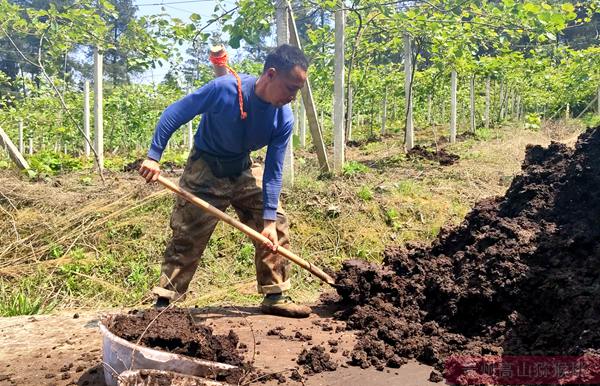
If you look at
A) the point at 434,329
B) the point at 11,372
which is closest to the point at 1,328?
the point at 11,372

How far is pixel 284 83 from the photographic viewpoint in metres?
3.64

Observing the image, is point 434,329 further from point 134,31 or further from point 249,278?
point 134,31

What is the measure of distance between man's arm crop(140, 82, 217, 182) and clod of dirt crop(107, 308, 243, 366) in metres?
1.03

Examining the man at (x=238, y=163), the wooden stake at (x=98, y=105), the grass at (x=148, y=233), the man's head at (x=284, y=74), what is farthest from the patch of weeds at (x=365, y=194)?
the wooden stake at (x=98, y=105)

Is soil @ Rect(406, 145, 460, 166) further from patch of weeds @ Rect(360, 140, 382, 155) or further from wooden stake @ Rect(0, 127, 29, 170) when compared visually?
wooden stake @ Rect(0, 127, 29, 170)

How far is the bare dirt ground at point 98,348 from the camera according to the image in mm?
3012

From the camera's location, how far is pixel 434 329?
3582 mm

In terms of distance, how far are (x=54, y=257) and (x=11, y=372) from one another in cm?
317

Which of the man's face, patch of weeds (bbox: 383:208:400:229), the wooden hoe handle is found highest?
the man's face

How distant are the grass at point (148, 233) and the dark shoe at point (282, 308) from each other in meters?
0.92

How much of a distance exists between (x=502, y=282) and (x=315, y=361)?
1.41 metres

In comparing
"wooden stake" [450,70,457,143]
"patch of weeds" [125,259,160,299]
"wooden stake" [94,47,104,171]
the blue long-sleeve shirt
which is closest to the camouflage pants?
the blue long-sleeve shirt

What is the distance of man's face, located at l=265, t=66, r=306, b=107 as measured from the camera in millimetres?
3615

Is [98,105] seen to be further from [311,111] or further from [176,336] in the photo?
[176,336]
